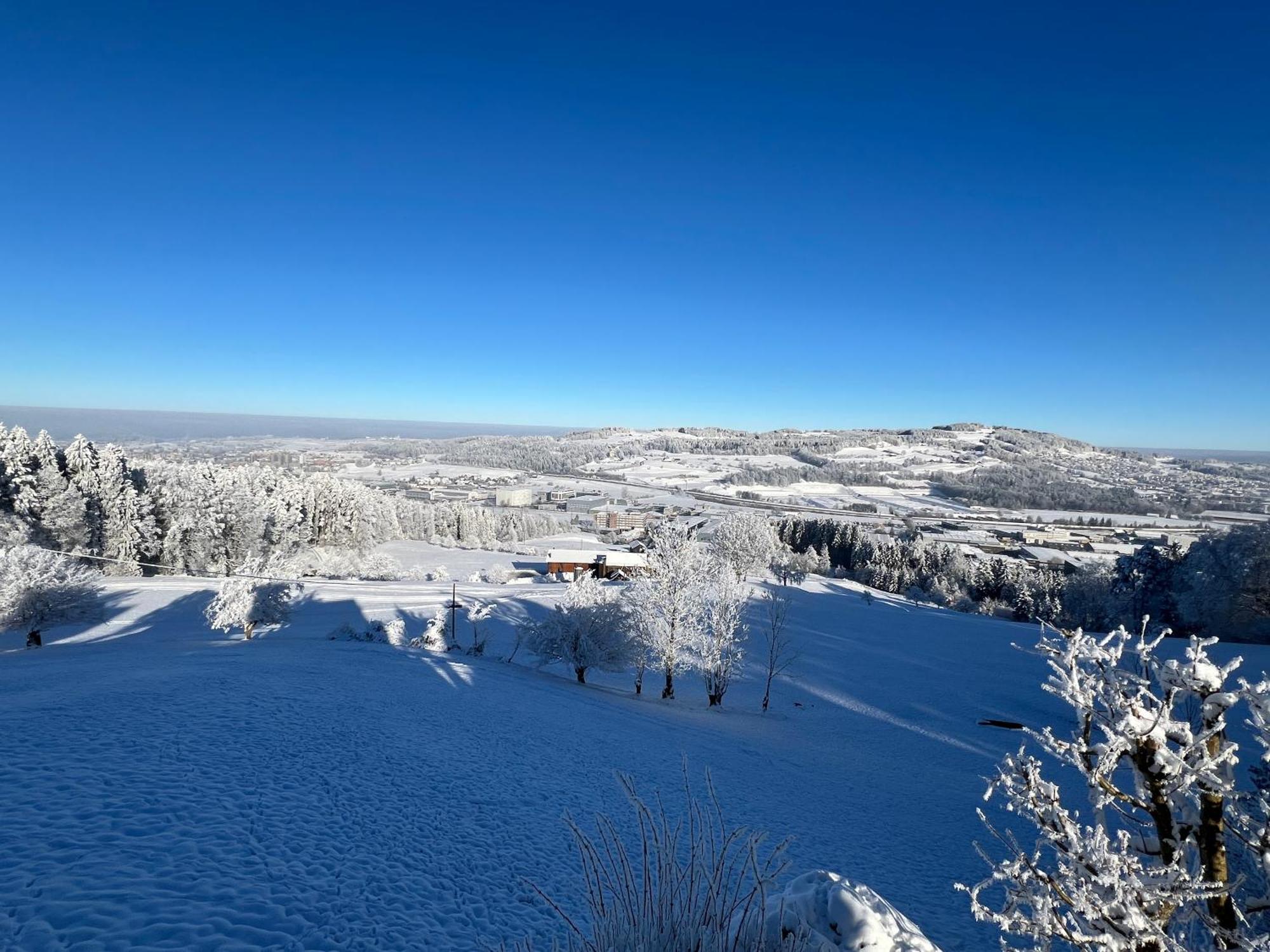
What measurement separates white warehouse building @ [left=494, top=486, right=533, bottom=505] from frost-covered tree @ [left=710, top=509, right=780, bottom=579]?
51.1 metres

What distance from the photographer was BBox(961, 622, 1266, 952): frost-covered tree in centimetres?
247

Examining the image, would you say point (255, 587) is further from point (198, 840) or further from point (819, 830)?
point (819, 830)

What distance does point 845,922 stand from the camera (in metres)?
3.62

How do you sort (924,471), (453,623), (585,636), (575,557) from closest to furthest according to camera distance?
(585,636) < (453,623) < (575,557) < (924,471)

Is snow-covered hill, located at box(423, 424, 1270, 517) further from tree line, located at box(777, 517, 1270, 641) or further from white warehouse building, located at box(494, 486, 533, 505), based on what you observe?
white warehouse building, located at box(494, 486, 533, 505)

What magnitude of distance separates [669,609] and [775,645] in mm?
5151

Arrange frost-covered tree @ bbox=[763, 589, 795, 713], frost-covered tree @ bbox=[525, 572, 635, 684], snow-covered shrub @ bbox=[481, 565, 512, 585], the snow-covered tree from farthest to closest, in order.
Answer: snow-covered shrub @ bbox=[481, 565, 512, 585] → frost-covered tree @ bbox=[763, 589, 795, 713] → frost-covered tree @ bbox=[525, 572, 635, 684] → the snow-covered tree

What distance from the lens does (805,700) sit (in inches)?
984

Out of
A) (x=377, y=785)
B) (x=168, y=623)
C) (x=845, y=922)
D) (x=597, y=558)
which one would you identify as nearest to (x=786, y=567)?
(x=597, y=558)

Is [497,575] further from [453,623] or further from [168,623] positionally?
[168,623]

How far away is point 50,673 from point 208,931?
45.8ft

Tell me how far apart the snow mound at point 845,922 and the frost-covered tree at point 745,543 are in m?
48.3

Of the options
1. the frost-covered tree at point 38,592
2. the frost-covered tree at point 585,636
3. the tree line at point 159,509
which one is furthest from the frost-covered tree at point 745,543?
the frost-covered tree at point 38,592

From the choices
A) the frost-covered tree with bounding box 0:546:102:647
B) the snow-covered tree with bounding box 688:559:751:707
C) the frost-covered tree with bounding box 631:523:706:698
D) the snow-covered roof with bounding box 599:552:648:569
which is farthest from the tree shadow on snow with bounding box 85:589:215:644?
the snow-covered roof with bounding box 599:552:648:569
